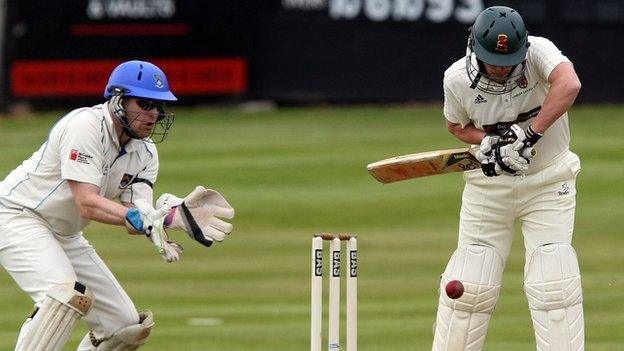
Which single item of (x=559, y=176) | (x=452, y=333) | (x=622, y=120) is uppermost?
(x=559, y=176)

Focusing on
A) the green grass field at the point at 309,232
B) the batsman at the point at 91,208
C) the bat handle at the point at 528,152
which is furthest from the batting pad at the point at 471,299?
the green grass field at the point at 309,232

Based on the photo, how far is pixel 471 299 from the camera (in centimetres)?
801

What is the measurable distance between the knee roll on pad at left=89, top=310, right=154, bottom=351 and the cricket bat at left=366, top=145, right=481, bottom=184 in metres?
1.36

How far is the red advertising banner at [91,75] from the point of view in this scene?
71.1 feet

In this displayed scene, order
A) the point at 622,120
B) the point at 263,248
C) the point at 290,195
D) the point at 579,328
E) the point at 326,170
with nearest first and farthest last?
1. the point at 579,328
2. the point at 263,248
3. the point at 290,195
4. the point at 326,170
5. the point at 622,120

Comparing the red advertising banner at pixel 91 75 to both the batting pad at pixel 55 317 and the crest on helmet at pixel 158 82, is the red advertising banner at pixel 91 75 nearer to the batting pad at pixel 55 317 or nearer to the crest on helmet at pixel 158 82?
the crest on helmet at pixel 158 82

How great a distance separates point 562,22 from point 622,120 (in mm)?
1492

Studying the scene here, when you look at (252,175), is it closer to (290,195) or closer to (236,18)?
(290,195)

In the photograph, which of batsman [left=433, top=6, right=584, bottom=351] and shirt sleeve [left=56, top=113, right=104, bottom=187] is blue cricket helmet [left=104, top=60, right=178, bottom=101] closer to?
shirt sleeve [left=56, top=113, right=104, bottom=187]

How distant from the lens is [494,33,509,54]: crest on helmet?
7.55 meters

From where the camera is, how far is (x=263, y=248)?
46.2ft

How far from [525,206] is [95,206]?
82.7 inches

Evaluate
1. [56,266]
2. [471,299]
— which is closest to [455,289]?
[471,299]

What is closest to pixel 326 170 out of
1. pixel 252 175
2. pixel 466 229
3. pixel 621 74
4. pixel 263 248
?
pixel 252 175
